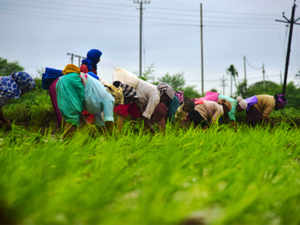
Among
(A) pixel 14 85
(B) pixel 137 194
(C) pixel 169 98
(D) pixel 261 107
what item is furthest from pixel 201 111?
(B) pixel 137 194

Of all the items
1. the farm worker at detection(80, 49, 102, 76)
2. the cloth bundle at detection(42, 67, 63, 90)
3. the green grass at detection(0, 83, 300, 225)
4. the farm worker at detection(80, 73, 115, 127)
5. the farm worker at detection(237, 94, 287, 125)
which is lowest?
the farm worker at detection(237, 94, 287, 125)

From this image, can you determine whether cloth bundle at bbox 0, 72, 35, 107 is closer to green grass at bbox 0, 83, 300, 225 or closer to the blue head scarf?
the blue head scarf

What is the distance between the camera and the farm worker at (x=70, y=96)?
244 centimetres

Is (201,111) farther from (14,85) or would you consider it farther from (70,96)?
(14,85)

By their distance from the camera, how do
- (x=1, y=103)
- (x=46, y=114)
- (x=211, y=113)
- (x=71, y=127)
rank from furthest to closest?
1. (x=46, y=114)
2. (x=211, y=113)
3. (x=1, y=103)
4. (x=71, y=127)

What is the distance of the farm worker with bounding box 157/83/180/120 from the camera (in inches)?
156

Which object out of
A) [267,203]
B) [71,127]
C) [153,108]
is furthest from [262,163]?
[153,108]

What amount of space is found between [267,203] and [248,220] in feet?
0.63

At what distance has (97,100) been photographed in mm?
→ 2596

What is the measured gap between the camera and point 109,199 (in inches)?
37.8

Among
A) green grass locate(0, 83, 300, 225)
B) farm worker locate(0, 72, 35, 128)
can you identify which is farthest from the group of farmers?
green grass locate(0, 83, 300, 225)

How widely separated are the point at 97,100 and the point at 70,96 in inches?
12.1

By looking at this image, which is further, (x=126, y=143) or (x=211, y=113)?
(x=211, y=113)

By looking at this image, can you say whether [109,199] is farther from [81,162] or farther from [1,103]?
[1,103]
